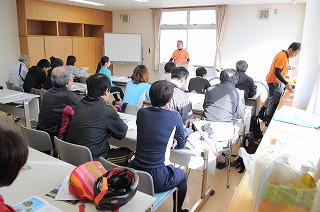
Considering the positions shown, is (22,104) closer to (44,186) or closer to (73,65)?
(73,65)

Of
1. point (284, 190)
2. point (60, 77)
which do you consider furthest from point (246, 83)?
point (284, 190)

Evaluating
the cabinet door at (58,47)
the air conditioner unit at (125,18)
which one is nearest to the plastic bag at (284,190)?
the cabinet door at (58,47)

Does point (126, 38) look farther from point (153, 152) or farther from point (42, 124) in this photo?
point (153, 152)

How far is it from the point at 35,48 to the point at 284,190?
724cm

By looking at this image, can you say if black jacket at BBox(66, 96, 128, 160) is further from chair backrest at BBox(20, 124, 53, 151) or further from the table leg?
the table leg

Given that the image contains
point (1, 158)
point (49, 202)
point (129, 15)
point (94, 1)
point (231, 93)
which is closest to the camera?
point (1, 158)

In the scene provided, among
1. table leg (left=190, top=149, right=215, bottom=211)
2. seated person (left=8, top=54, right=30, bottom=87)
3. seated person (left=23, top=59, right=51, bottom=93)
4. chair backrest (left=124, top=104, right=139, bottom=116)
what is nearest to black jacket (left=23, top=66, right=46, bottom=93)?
seated person (left=23, top=59, right=51, bottom=93)

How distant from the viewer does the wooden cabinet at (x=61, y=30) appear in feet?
21.8

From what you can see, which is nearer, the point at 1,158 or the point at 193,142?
the point at 1,158

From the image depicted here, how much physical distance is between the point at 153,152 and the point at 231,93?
4.47ft

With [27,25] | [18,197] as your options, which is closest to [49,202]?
[18,197]

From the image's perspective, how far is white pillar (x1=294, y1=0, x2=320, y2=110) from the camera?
95.9 inches

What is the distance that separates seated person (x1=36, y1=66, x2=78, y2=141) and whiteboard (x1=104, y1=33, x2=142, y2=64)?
5.96 m

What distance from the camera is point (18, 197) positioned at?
4.42 ft
